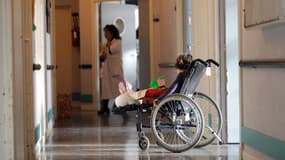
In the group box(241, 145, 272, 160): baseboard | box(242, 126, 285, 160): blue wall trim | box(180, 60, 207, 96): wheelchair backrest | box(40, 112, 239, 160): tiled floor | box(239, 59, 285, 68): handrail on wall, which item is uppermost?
box(239, 59, 285, 68): handrail on wall

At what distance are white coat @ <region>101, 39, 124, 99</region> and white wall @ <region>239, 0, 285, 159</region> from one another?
16.1 feet

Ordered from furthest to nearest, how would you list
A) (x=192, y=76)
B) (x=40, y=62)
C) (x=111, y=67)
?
(x=111, y=67) < (x=40, y=62) < (x=192, y=76)

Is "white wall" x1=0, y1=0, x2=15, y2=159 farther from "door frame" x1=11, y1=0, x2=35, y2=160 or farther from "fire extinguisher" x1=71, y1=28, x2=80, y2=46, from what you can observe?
"fire extinguisher" x1=71, y1=28, x2=80, y2=46

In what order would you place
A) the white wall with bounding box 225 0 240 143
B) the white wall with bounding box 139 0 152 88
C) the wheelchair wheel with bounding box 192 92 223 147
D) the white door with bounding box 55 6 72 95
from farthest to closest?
the white door with bounding box 55 6 72 95 → the white wall with bounding box 139 0 152 88 → the white wall with bounding box 225 0 240 143 → the wheelchair wheel with bounding box 192 92 223 147

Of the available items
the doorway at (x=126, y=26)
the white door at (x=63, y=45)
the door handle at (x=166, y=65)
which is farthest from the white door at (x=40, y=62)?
the white door at (x=63, y=45)

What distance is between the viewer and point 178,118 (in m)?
4.94

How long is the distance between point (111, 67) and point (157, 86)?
3.81m

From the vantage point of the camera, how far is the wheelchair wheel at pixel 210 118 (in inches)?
194

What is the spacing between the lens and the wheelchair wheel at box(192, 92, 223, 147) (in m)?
4.94

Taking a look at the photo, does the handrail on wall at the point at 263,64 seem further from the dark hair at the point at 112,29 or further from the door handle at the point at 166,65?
the dark hair at the point at 112,29

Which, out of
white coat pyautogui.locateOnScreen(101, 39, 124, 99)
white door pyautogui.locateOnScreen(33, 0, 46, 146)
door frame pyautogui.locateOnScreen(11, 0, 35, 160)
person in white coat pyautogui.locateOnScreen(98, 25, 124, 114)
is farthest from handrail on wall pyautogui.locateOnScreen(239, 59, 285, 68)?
white coat pyautogui.locateOnScreen(101, 39, 124, 99)

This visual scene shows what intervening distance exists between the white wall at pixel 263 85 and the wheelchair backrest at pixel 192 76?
0.54 metres

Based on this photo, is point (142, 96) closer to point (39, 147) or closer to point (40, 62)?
point (39, 147)

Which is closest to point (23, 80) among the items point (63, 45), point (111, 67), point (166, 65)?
point (166, 65)
